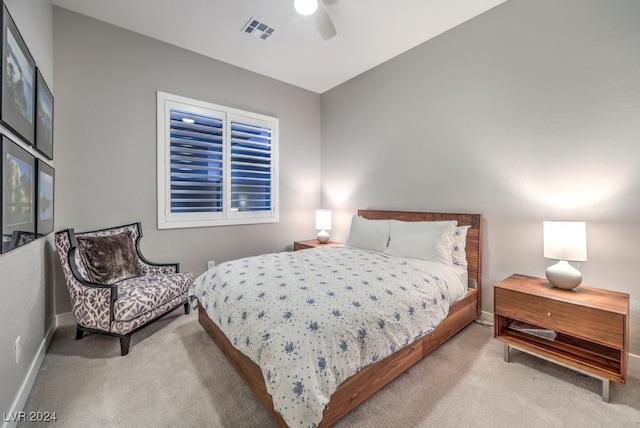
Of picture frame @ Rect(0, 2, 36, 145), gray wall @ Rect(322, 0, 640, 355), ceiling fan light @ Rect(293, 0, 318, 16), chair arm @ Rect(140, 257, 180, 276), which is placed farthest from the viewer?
chair arm @ Rect(140, 257, 180, 276)

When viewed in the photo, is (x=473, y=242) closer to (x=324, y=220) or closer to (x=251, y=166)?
(x=324, y=220)

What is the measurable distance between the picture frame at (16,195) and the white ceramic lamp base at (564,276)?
3.46 meters

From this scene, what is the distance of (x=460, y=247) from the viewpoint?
2.79 metres

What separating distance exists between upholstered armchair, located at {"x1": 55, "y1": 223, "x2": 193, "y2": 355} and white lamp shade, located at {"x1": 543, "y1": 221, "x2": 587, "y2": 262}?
3.29 meters

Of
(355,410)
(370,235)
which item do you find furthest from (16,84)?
(370,235)

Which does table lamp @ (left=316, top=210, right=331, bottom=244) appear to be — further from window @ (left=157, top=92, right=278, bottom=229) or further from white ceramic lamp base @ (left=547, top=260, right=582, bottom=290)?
white ceramic lamp base @ (left=547, top=260, right=582, bottom=290)

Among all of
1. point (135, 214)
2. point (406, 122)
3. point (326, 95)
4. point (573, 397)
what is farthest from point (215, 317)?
point (326, 95)

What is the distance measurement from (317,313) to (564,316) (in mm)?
1742

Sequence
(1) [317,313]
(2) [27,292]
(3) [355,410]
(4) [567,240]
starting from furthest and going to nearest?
1. (4) [567,240]
2. (2) [27,292]
3. (3) [355,410]
4. (1) [317,313]

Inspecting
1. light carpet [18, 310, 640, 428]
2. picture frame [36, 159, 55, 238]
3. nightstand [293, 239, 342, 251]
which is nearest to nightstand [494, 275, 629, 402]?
light carpet [18, 310, 640, 428]

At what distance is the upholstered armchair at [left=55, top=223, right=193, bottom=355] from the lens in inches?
87.7

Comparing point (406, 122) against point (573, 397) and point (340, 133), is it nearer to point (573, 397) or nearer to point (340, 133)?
point (340, 133)

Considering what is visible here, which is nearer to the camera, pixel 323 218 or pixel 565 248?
pixel 565 248

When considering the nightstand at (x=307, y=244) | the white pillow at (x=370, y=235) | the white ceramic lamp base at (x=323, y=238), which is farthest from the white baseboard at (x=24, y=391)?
the white ceramic lamp base at (x=323, y=238)
